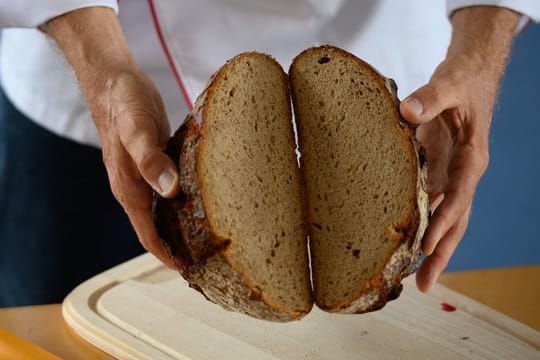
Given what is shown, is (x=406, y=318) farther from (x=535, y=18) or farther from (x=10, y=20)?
(x=10, y=20)

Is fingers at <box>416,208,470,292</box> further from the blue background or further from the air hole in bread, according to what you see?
the blue background

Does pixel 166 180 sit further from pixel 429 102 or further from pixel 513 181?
pixel 513 181

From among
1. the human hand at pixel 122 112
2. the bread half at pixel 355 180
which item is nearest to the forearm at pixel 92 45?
the human hand at pixel 122 112

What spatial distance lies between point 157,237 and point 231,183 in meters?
0.20

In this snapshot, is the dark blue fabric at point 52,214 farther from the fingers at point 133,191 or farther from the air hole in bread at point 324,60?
the air hole in bread at point 324,60

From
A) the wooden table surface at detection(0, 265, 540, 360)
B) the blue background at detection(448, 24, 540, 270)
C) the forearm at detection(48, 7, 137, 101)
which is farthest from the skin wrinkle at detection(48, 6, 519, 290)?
the blue background at detection(448, 24, 540, 270)


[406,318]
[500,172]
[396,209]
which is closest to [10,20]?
[396,209]

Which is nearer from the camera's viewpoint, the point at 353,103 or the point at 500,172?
the point at 353,103

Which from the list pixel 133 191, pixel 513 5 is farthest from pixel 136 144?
pixel 513 5

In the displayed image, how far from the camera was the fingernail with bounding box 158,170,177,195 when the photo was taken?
4.59 feet

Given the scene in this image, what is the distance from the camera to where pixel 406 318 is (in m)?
1.76

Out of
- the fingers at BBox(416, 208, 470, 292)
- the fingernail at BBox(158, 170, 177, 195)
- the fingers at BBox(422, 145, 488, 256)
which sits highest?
the fingernail at BBox(158, 170, 177, 195)

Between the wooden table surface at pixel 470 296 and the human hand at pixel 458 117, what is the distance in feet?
0.92

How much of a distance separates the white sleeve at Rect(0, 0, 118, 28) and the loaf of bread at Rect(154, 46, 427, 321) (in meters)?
0.37
